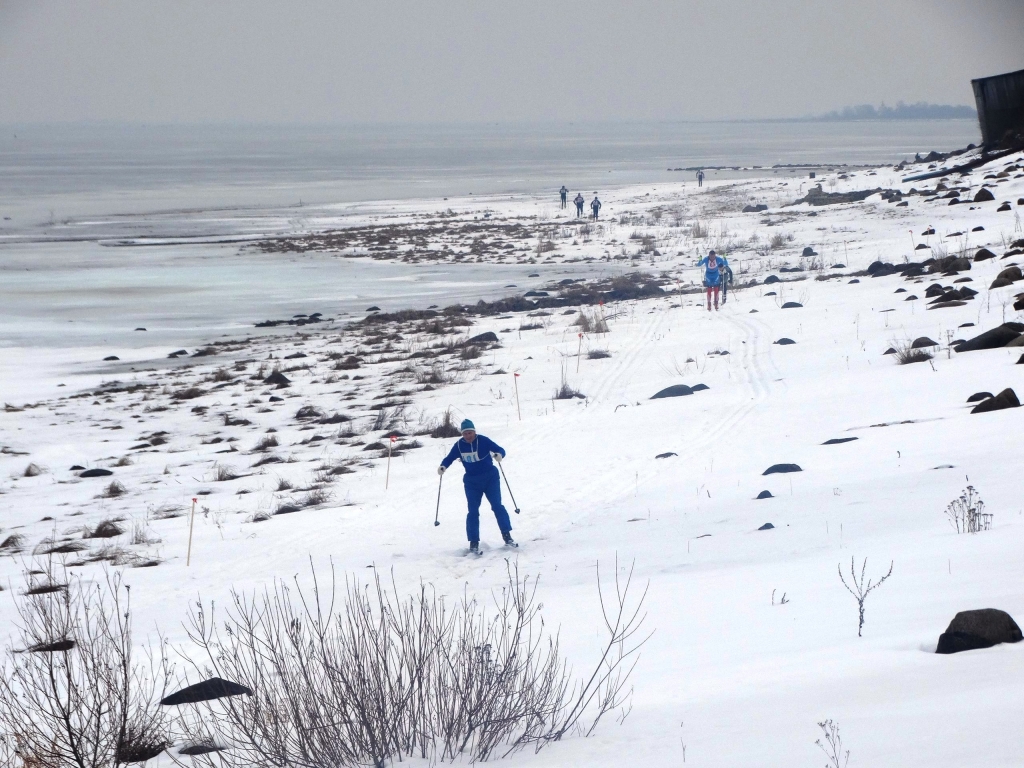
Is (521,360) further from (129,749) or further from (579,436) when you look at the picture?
(129,749)

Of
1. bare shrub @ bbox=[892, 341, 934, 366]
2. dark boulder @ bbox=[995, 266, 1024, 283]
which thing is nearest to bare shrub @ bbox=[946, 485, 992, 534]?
bare shrub @ bbox=[892, 341, 934, 366]

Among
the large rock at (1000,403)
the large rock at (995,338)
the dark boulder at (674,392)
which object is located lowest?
the dark boulder at (674,392)

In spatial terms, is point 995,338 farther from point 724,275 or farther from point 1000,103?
point 1000,103

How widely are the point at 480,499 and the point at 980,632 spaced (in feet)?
19.3

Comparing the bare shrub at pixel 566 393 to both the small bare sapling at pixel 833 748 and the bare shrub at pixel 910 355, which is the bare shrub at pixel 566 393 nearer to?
the bare shrub at pixel 910 355

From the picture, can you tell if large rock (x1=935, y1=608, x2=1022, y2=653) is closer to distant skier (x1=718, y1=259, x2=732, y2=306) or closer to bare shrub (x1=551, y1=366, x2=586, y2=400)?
bare shrub (x1=551, y1=366, x2=586, y2=400)

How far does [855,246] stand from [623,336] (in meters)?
12.3

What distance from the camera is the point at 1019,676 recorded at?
15.0 feet

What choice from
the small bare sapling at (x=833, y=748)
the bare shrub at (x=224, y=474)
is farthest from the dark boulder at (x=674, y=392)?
the small bare sapling at (x=833, y=748)

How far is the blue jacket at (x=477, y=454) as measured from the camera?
10.3 metres

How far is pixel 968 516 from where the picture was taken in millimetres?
7672

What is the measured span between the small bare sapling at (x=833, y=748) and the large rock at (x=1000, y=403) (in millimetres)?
8311

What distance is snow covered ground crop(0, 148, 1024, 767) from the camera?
495 centimetres

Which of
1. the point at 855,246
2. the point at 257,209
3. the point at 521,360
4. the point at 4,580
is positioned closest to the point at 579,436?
the point at 521,360
